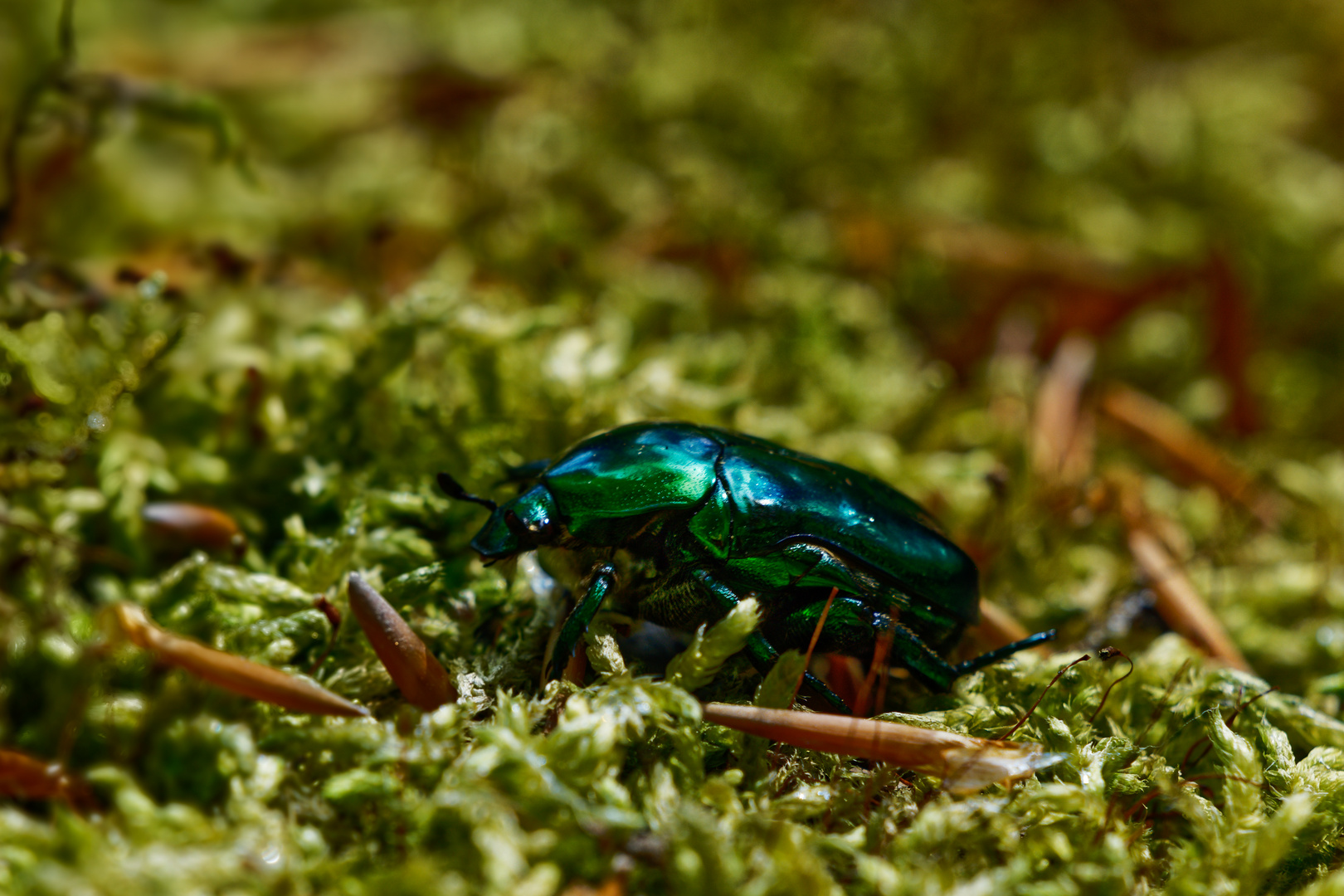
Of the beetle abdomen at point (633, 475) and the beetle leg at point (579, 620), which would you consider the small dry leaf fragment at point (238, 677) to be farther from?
the beetle abdomen at point (633, 475)

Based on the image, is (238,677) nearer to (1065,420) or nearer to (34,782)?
(34,782)

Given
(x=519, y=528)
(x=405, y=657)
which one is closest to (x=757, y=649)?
(x=519, y=528)

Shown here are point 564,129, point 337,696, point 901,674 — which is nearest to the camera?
point 337,696

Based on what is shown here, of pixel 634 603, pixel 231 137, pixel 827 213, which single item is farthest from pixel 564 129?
pixel 634 603

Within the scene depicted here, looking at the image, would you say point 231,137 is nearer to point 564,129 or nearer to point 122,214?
point 122,214

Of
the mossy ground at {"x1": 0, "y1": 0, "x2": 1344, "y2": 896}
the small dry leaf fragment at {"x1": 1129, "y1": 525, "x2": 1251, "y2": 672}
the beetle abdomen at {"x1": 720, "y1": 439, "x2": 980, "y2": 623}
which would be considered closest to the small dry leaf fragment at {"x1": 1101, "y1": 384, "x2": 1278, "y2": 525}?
the mossy ground at {"x1": 0, "y1": 0, "x2": 1344, "y2": 896}

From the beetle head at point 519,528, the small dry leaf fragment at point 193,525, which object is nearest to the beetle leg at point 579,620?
the beetle head at point 519,528
